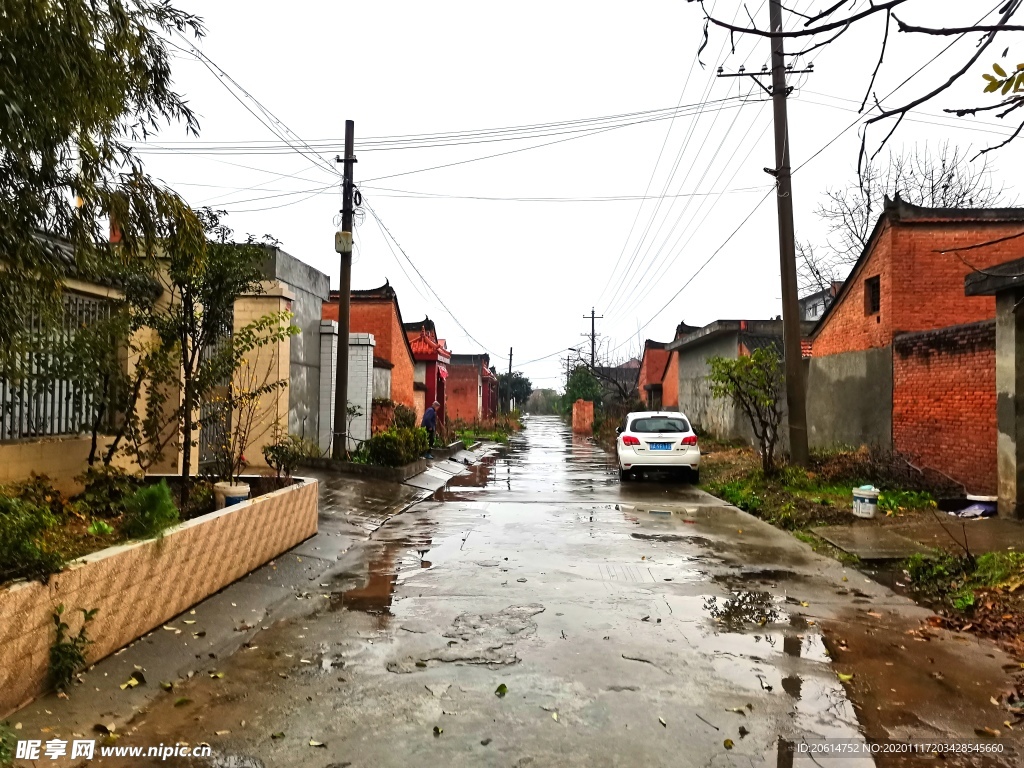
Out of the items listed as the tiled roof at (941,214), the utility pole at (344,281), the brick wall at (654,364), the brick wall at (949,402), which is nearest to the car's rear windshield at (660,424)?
the brick wall at (949,402)

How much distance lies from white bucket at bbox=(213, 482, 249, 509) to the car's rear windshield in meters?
10.1

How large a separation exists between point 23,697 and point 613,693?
122 inches

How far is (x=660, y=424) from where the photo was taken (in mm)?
15742

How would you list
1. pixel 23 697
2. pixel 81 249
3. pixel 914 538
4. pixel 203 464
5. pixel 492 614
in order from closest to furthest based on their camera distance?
pixel 23 697, pixel 81 249, pixel 492 614, pixel 914 538, pixel 203 464

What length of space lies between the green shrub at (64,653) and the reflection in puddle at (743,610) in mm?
4232

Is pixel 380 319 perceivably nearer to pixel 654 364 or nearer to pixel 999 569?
pixel 999 569

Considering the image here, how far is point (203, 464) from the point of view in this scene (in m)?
10.9

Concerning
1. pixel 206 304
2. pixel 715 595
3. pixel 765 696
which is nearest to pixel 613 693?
pixel 765 696

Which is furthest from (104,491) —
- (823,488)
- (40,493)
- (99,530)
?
(823,488)

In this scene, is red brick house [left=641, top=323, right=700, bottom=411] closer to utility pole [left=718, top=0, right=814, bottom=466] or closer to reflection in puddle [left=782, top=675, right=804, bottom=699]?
utility pole [left=718, top=0, right=814, bottom=466]

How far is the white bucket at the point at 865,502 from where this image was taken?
9758 millimetres

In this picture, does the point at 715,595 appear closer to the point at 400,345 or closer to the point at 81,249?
the point at 81,249

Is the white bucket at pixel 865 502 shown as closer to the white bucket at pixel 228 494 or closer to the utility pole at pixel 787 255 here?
the utility pole at pixel 787 255

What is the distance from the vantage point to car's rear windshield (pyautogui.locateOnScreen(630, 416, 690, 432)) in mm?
15641
